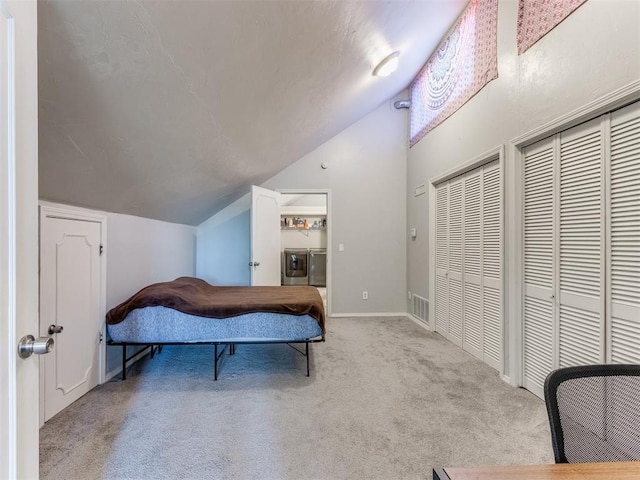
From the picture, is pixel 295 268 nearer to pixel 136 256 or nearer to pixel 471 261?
pixel 136 256

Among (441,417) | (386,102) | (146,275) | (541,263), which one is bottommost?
(441,417)

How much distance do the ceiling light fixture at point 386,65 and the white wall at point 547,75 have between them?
2.75 feet

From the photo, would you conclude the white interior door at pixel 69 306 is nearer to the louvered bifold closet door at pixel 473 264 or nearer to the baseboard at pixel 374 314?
the baseboard at pixel 374 314

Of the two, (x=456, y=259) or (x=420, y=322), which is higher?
(x=456, y=259)

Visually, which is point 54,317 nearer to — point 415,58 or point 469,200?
point 469,200

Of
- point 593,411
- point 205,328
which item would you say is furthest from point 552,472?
point 205,328

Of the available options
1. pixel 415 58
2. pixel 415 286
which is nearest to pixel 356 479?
pixel 415 286

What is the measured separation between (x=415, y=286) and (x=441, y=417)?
2401mm

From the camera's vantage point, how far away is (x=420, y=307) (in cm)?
398

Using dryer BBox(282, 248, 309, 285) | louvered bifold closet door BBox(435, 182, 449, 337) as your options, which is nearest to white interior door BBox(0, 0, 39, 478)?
louvered bifold closet door BBox(435, 182, 449, 337)

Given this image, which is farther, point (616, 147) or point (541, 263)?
point (541, 263)

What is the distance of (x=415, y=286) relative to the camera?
4.14 m

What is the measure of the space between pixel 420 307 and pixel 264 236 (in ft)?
7.66

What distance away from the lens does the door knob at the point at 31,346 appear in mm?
711
